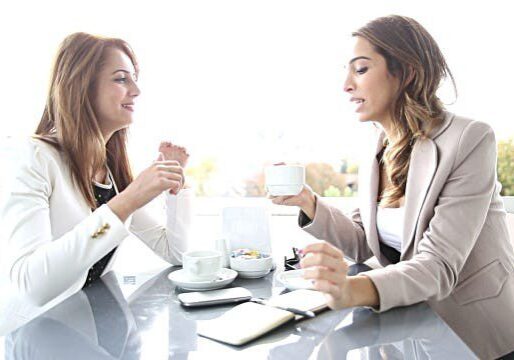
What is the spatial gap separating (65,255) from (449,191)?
92 cm

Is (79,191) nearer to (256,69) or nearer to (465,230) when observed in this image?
(465,230)

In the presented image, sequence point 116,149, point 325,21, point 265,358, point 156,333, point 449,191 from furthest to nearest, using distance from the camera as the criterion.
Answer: point 325,21 < point 116,149 < point 449,191 < point 156,333 < point 265,358

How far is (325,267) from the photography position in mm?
854

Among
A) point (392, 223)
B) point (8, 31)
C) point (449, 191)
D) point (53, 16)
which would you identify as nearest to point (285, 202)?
point (392, 223)

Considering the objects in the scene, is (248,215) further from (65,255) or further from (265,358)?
(265,358)

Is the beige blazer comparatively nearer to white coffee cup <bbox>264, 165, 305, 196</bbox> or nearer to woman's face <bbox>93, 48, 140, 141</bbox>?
white coffee cup <bbox>264, 165, 305, 196</bbox>

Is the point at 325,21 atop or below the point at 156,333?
atop

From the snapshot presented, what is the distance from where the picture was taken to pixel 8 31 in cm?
229

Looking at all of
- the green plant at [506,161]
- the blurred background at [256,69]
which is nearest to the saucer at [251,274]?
the blurred background at [256,69]

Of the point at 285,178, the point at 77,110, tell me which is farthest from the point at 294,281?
the point at 77,110

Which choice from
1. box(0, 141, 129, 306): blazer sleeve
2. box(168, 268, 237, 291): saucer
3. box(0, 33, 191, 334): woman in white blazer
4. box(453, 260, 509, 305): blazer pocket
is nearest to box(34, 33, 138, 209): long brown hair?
box(0, 33, 191, 334): woman in white blazer

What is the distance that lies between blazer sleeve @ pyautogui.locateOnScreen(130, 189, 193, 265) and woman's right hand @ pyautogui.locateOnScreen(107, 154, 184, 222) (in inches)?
12.6

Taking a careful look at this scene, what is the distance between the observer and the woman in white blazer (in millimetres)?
1011

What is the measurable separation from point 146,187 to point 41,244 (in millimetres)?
265
